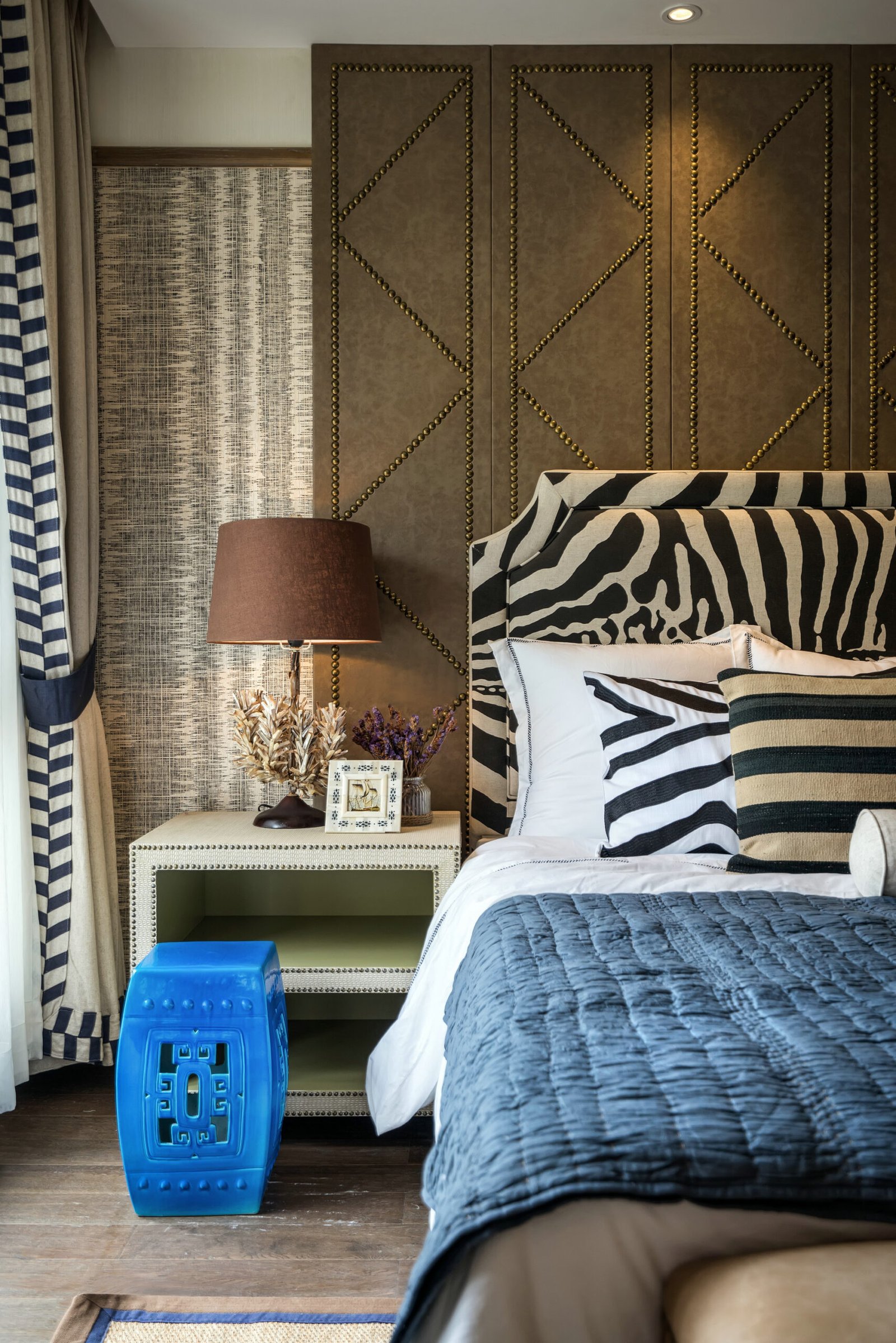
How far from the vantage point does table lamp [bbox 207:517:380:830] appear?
2234 mm

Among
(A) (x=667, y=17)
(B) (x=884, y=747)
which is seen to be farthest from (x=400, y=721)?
(A) (x=667, y=17)

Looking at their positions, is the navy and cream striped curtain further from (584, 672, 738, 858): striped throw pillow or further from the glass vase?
(584, 672, 738, 858): striped throw pillow

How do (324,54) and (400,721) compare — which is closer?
(400,721)

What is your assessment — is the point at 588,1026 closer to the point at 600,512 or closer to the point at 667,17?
the point at 600,512

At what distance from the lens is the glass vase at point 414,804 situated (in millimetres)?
2357

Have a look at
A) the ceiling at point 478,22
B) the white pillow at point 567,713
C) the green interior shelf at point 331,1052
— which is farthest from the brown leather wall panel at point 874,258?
the green interior shelf at point 331,1052

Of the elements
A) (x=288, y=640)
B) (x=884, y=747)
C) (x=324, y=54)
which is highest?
(x=324, y=54)

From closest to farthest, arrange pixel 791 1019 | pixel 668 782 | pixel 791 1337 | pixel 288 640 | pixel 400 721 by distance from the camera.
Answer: pixel 791 1337
pixel 791 1019
pixel 668 782
pixel 288 640
pixel 400 721

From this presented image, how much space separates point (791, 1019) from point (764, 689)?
100cm

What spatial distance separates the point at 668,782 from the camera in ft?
6.57

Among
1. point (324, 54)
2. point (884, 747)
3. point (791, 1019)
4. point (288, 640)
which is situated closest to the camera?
point (791, 1019)

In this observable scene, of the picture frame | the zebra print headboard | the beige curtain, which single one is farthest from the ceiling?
the picture frame

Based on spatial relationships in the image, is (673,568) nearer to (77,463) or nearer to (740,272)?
(740,272)

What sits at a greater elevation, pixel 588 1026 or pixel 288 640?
pixel 288 640
